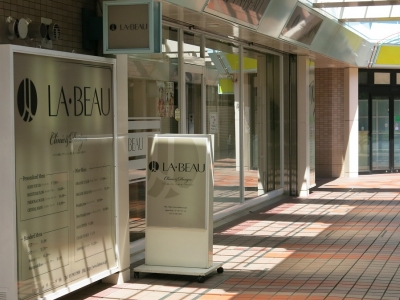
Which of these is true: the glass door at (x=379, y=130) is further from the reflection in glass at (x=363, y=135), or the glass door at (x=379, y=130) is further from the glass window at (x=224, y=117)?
the glass window at (x=224, y=117)

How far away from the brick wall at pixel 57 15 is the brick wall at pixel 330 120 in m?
13.7

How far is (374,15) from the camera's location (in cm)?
1487

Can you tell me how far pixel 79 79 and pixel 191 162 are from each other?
148 centimetres

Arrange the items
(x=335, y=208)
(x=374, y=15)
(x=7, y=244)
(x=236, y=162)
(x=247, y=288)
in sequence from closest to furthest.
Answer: (x=7, y=244) < (x=247, y=288) < (x=236, y=162) < (x=335, y=208) < (x=374, y=15)

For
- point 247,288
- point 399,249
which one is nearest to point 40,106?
point 247,288

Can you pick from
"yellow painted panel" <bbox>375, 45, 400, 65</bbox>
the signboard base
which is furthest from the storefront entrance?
the signboard base

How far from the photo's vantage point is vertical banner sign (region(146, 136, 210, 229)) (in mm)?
7211

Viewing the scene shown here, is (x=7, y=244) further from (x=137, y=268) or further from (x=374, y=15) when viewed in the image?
(x=374, y=15)

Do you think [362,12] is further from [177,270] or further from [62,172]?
[62,172]

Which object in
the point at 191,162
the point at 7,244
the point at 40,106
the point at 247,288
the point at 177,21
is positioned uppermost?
the point at 177,21

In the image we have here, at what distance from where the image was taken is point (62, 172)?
19.9ft

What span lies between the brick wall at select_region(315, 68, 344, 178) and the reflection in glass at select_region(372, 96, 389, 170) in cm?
144

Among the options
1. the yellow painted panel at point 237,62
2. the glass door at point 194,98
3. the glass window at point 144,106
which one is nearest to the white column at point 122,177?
the glass window at point 144,106

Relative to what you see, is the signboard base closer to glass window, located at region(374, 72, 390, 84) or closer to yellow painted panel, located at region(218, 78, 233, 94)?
yellow painted panel, located at region(218, 78, 233, 94)
